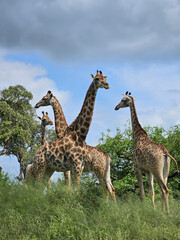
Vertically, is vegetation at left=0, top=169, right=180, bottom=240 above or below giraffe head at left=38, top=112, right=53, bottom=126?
below

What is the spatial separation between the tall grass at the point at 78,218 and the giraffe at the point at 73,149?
2.29ft

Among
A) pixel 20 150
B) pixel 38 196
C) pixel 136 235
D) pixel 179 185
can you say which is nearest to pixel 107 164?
pixel 38 196

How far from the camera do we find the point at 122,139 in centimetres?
1783

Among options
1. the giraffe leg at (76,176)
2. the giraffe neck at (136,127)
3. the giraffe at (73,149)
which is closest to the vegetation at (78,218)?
the giraffe leg at (76,176)

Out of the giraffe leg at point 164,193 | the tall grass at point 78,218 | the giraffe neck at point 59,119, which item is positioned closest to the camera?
the tall grass at point 78,218

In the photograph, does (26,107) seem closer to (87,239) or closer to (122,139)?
(122,139)

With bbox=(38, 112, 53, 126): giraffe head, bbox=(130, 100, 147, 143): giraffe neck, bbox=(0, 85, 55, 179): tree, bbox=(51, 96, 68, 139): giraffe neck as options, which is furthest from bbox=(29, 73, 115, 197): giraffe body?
bbox=(0, 85, 55, 179): tree

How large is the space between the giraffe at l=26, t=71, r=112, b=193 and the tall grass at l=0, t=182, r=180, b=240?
0.70m

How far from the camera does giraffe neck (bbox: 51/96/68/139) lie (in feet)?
40.2

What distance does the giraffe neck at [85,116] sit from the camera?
11.1 metres

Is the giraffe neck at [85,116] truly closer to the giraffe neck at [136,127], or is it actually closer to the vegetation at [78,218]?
the vegetation at [78,218]

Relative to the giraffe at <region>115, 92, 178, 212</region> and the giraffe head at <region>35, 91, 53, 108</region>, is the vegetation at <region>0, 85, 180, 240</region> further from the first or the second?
the giraffe head at <region>35, 91, 53, 108</region>

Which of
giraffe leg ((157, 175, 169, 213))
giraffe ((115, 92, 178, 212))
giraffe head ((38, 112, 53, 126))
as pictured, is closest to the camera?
giraffe leg ((157, 175, 169, 213))

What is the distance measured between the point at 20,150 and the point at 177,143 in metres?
16.0
